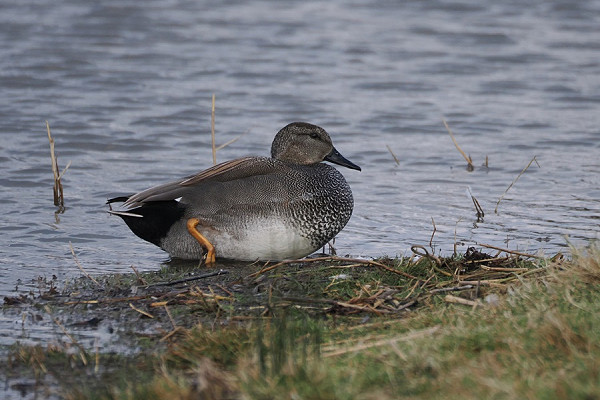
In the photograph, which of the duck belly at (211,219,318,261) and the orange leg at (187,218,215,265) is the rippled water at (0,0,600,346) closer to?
the orange leg at (187,218,215,265)

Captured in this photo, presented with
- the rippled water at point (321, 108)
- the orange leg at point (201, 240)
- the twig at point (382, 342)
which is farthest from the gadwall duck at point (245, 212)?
the twig at point (382, 342)

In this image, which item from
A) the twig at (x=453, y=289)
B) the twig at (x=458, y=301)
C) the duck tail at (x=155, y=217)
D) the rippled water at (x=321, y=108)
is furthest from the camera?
the rippled water at (x=321, y=108)

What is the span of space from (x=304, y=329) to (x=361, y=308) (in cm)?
42

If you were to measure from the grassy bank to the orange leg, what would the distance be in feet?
2.16

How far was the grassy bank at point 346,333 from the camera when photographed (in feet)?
11.2

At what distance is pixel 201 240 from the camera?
20.3 ft

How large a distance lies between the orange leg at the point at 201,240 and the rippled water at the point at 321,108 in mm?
400

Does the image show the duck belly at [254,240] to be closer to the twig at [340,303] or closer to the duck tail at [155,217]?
the duck tail at [155,217]

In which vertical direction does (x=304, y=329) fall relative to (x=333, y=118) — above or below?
above

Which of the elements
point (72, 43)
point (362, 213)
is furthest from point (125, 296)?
point (72, 43)

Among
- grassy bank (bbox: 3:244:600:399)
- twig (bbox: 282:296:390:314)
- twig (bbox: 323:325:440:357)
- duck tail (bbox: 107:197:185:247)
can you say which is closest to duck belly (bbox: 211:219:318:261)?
duck tail (bbox: 107:197:185:247)

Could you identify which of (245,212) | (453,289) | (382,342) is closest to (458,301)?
(453,289)

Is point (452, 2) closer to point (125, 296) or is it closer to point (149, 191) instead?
point (149, 191)

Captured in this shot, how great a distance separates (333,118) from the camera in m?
10.9
